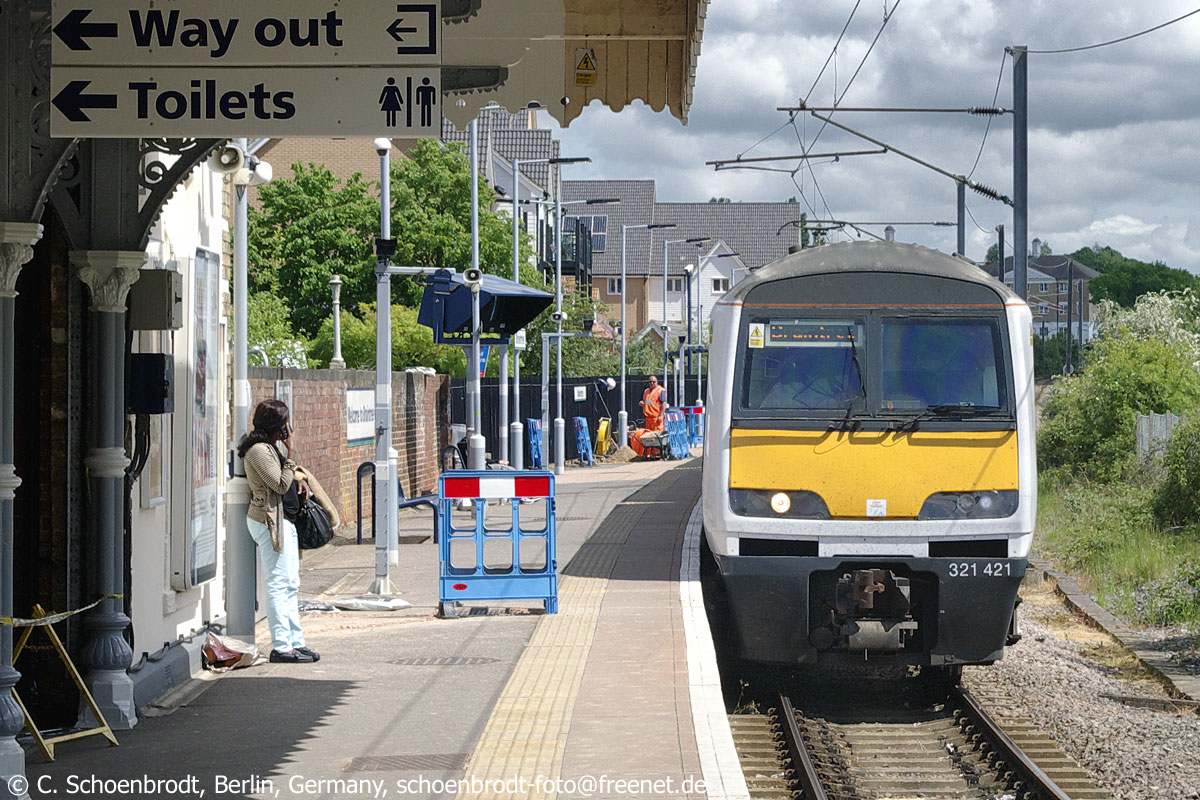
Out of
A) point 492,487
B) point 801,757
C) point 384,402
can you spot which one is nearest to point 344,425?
point 384,402

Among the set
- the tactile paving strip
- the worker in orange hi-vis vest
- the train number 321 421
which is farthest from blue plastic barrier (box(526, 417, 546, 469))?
the train number 321 421

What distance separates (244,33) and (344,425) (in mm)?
13750

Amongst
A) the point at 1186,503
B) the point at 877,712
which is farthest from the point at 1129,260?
the point at 877,712

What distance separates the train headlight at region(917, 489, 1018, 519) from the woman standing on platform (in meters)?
4.16

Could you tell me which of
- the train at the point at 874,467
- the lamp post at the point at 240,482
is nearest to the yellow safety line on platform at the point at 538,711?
the train at the point at 874,467

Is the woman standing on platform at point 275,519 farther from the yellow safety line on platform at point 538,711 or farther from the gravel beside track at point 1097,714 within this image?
the gravel beside track at point 1097,714

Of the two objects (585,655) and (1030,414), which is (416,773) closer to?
(585,655)

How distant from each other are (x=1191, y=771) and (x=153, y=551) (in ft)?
20.2

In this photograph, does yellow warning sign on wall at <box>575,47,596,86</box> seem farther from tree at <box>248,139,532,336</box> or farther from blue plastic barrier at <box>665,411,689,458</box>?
blue plastic barrier at <box>665,411,689,458</box>

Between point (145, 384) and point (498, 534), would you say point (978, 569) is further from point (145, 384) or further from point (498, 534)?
point (145, 384)

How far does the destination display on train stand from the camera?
10945mm

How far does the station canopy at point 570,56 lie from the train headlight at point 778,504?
2.82 m

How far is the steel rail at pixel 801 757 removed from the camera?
8.30 metres

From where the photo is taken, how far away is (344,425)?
19797 mm
